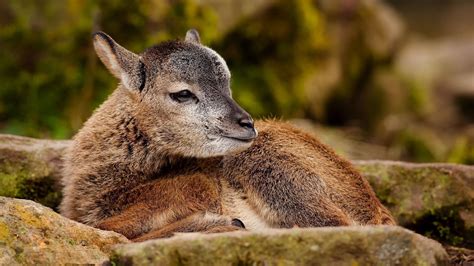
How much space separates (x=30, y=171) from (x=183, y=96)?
2191 millimetres

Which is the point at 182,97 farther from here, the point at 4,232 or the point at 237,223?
the point at 4,232

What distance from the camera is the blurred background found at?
48.0 feet

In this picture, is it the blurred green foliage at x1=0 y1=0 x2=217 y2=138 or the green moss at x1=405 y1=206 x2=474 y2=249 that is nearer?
the green moss at x1=405 y1=206 x2=474 y2=249

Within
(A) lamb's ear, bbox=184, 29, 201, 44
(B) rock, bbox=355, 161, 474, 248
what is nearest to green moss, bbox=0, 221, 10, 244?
(A) lamb's ear, bbox=184, 29, 201, 44

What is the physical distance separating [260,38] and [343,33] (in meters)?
2.96

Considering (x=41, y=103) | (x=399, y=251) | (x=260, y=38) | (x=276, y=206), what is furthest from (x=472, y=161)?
(x=399, y=251)

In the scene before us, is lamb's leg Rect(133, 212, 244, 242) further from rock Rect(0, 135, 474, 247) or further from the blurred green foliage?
the blurred green foliage

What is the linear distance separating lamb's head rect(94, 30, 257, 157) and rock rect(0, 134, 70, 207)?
1611 mm

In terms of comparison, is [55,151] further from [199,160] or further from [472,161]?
[472,161]

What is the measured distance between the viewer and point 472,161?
1529 cm

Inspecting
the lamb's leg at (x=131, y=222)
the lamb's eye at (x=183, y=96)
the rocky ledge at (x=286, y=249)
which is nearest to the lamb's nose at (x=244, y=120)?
the lamb's eye at (x=183, y=96)

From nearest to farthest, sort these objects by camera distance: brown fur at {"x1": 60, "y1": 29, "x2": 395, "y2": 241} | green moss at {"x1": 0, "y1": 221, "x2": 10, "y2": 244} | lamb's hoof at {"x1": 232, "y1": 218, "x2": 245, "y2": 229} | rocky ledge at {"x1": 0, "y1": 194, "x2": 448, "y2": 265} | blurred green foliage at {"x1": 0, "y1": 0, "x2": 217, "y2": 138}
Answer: rocky ledge at {"x1": 0, "y1": 194, "x2": 448, "y2": 265} → green moss at {"x1": 0, "y1": 221, "x2": 10, "y2": 244} → lamb's hoof at {"x1": 232, "y1": 218, "x2": 245, "y2": 229} → brown fur at {"x1": 60, "y1": 29, "x2": 395, "y2": 241} → blurred green foliage at {"x1": 0, "y1": 0, "x2": 217, "y2": 138}

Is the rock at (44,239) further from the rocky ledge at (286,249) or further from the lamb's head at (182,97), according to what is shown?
the lamb's head at (182,97)

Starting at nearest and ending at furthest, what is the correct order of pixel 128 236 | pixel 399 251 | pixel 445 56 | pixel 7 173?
pixel 399 251
pixel 128 236
pixel 7 173
pixel 445 56
